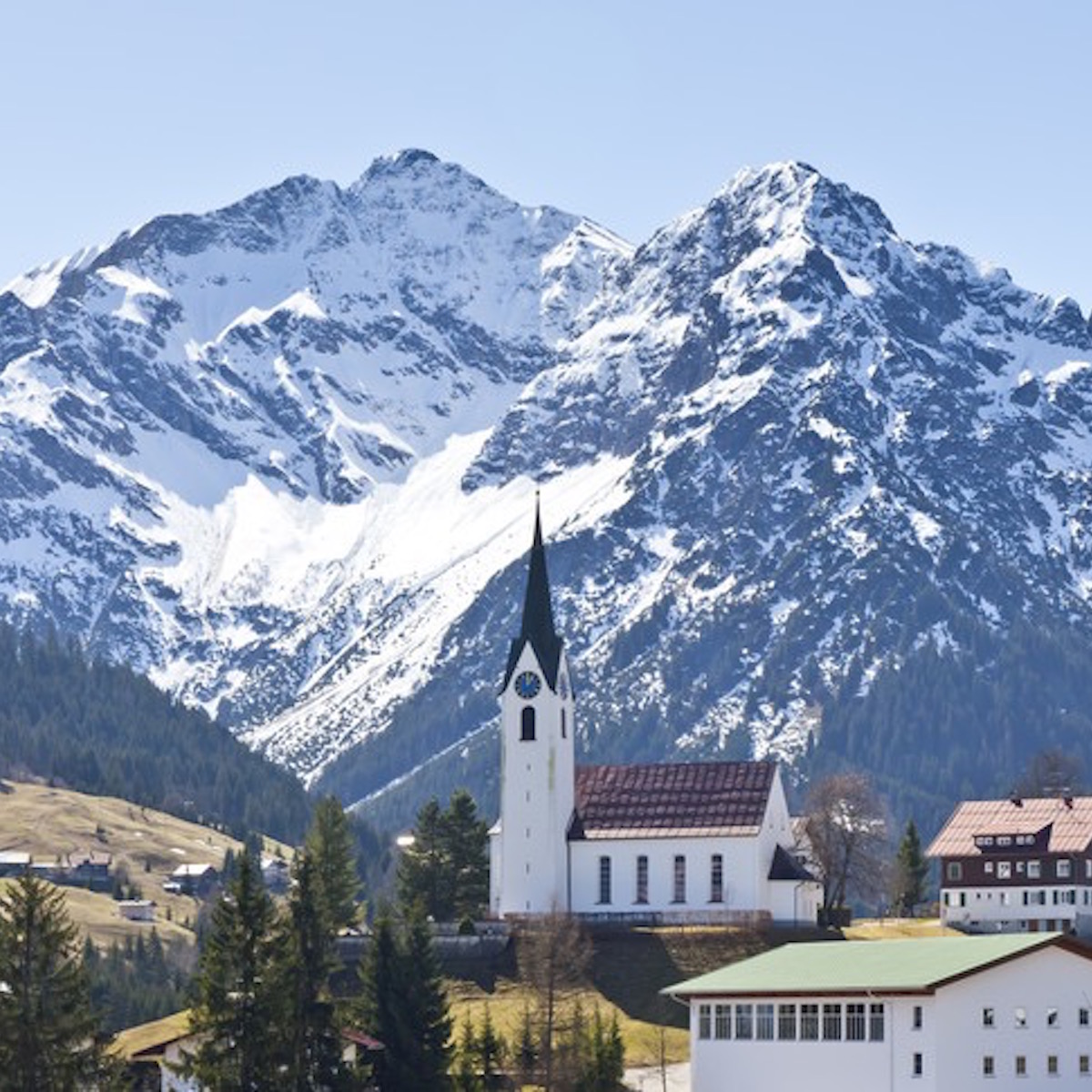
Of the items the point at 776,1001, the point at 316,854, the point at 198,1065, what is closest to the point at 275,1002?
the point at 198,1065

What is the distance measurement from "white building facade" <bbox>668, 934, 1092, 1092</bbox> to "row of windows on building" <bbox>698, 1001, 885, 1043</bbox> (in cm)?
4

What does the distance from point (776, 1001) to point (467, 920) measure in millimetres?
43941

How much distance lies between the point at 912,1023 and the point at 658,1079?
65.5ft

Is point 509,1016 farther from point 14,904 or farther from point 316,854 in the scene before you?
point 14,904

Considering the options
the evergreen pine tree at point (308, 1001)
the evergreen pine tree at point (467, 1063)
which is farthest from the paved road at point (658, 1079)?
the evergreen pine tree at point (308, 1001)

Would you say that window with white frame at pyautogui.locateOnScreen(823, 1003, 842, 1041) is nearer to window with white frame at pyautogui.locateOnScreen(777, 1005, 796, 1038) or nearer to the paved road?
window with white frame at pyautogui.locateOnScreen(777, 1005, 796, 1038)

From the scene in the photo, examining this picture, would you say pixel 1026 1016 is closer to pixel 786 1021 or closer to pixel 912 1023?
pixel 912 1023

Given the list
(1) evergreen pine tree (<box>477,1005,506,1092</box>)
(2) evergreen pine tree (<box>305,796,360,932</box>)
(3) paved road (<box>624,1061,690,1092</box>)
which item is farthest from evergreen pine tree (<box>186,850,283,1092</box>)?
(2) evergreen pine tree (<box>305,796,360,932</box>)

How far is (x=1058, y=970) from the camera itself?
15225 centimetres

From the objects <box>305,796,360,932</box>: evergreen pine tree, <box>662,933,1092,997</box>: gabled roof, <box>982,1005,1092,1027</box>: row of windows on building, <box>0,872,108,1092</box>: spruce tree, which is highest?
<box>305,796,360,932</box>: evergreen pine tree

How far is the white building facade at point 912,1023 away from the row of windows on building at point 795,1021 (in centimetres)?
4

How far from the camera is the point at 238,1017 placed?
137 metres

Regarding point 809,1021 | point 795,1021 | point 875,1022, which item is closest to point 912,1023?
point 875,1022

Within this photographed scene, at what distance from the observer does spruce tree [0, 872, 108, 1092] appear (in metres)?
127
